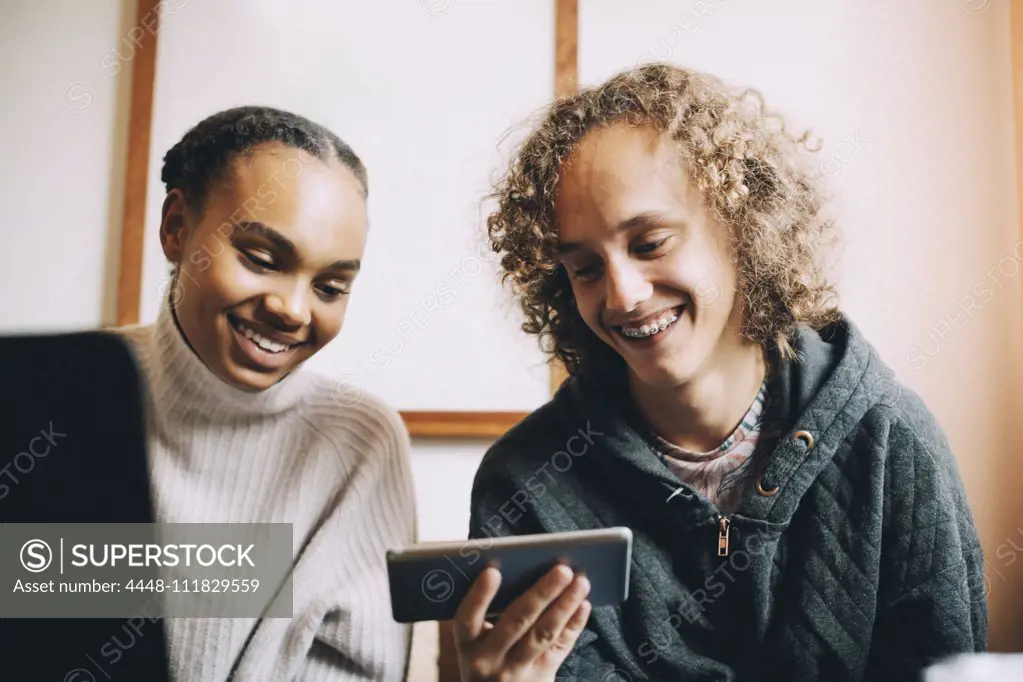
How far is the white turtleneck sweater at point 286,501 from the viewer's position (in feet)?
2.78

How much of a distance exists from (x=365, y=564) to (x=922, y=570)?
62 centimetres

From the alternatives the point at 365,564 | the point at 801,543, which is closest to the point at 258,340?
the point at 365,564

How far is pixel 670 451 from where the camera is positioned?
86 cm

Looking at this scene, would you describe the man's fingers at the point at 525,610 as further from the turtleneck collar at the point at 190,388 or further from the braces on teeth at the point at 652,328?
the turtleneck collar at the point at 190,388

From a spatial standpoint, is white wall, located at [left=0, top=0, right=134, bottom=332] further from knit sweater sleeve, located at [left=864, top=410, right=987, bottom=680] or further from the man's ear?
knit sweater sleeve, located at [left=864, top=410, right=987, bottom=680]

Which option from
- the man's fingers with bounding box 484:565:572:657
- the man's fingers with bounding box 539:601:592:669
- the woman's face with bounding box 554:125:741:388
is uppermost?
the woman's face with bounding box 554:125:741:388

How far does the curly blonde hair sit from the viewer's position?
81cm

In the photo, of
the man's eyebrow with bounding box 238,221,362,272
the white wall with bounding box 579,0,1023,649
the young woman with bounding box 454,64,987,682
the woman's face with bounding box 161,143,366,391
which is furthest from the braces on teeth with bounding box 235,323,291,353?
the white wall with bounding box 579,0,1023,649

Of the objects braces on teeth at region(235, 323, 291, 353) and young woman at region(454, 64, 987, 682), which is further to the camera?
braces on teeth at region(235, 323, 291, 353)

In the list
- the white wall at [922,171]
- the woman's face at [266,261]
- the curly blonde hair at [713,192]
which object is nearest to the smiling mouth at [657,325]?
the curly blonde hair at [713,192]

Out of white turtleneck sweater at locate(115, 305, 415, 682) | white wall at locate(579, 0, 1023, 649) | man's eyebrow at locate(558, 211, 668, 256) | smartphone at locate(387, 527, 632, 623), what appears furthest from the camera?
white wall at locate(579, 0, 1023, 649)

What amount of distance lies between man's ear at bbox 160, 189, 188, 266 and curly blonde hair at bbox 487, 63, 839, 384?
0.39 meters

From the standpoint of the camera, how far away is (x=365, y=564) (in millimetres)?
895

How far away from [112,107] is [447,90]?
60 centimetres
